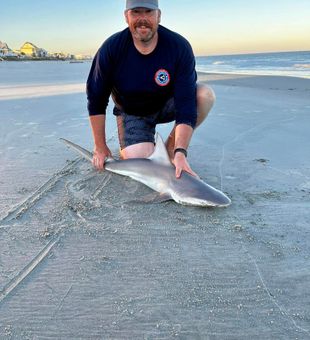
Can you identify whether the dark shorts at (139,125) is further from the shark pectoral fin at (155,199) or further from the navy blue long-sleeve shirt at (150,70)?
the shark pectoral fin at (155,199)

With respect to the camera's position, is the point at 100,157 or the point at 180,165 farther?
the point at 100,157

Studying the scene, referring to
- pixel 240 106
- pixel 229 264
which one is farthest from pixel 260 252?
pixel 240 106

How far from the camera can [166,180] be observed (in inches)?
119

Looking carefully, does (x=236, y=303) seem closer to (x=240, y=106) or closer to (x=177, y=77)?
(x=177, y=77)

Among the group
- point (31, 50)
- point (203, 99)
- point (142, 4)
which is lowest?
point (31, 50)

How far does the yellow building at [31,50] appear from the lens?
95.9 m

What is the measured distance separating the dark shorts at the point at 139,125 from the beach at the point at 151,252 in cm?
50

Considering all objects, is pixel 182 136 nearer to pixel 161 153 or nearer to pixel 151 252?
pixel 161 153

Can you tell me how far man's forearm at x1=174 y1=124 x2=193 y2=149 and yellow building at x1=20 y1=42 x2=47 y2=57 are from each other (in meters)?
98.5

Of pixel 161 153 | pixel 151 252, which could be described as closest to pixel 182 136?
pixel 161 153

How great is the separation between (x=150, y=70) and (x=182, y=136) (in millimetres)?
666

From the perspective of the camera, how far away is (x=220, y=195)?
2.78 metres

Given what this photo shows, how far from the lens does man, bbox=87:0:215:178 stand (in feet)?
10.9

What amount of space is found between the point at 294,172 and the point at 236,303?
2110 millimetres
